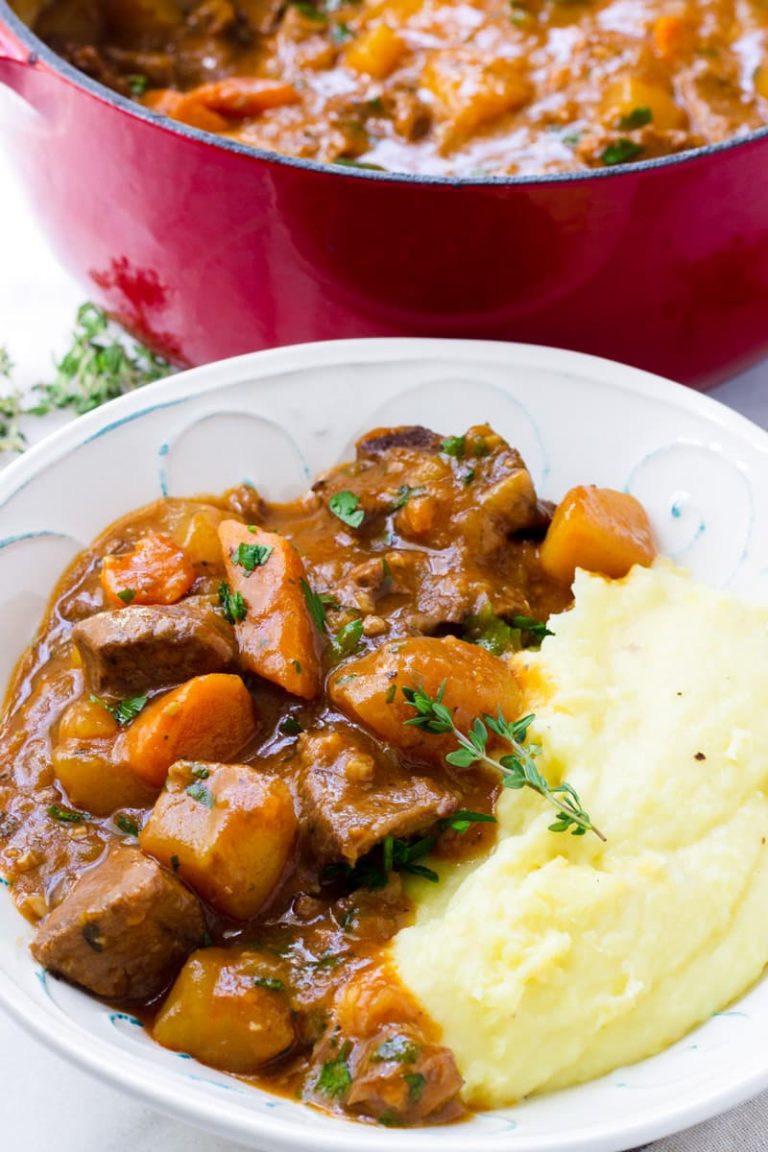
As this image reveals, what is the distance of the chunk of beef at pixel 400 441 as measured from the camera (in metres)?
4.48

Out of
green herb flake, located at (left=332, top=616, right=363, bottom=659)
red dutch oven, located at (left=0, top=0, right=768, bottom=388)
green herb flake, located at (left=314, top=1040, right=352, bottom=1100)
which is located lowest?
green herb flake, located at (left=314, top=1040, right=352, bottom=1100)

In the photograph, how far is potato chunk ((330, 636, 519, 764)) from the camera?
365 cm

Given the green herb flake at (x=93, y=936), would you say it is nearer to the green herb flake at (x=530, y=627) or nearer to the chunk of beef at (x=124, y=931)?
the chunk of beef at (x=124, y=931)

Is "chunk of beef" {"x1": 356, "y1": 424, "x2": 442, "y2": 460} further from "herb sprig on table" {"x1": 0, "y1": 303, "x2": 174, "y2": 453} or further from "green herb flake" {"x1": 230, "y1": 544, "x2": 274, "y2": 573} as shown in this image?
"herb sprig on table" {"x1": 0, "y1": 303, "x2": 174, "y2": 453}

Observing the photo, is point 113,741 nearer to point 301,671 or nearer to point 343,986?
point 301,671

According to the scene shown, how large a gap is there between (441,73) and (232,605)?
9.15 feet

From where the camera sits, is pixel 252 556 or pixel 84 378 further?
pixel 84 378

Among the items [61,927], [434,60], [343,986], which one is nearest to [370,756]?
[343,986]

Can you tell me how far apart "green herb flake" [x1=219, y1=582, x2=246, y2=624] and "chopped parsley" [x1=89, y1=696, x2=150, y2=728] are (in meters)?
0.34

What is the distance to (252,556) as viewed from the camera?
13.1 ft

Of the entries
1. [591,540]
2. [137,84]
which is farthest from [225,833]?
[137,84]

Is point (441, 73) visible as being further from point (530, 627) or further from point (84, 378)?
point (530, 627)

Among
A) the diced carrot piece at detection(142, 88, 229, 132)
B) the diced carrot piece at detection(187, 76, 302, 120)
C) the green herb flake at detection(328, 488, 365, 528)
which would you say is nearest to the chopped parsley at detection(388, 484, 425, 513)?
the green herb flake at detection(328, 488, 365, 528)

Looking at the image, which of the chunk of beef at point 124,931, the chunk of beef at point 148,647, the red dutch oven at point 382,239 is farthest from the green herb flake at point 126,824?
the red dutch oven at point 382,239
